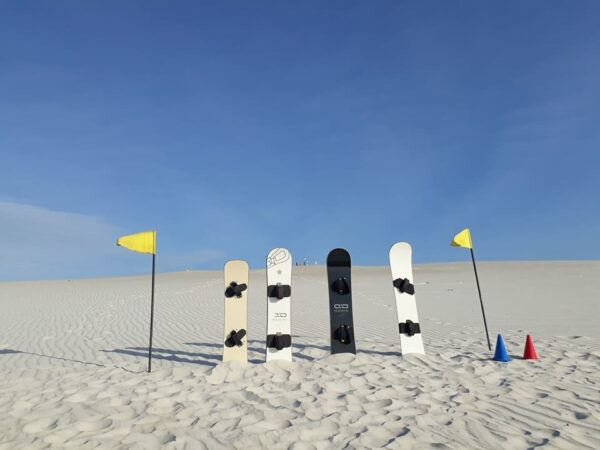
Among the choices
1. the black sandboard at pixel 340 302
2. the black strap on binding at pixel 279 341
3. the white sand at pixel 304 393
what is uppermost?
the black sandboard at pixel 340 302

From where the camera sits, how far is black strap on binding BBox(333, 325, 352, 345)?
23.9 ft

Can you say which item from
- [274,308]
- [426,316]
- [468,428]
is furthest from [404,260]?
[426,316]

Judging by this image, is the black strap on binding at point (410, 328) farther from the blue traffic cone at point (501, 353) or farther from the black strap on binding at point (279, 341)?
the black strap on binding at point (279, 341)

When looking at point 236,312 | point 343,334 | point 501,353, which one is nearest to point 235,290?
point 236,312

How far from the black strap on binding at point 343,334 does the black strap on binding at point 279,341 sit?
2.72 ft

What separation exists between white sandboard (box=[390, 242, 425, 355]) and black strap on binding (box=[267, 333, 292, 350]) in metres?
2.02

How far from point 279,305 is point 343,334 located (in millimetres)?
1218

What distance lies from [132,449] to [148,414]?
0.88 m

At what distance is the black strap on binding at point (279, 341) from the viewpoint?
7141 millimetres

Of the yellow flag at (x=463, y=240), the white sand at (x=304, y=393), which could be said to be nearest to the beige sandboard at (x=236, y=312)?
the white sand at (x=304, y=393)

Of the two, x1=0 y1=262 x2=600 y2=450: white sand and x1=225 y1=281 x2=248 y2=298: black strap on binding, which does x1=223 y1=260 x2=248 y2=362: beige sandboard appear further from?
x1=0 y1=262 x2=600 y2=450: white sand

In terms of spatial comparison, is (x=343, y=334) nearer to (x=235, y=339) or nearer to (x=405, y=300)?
(x=405, y=300)

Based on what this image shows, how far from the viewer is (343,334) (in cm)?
730

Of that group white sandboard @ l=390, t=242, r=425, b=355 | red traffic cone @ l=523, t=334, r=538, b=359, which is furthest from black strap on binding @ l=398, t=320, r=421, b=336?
red traffic cone @ l=523, t=334, r=538, b=359
